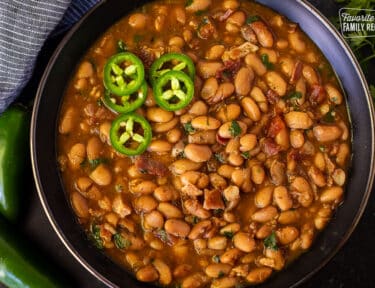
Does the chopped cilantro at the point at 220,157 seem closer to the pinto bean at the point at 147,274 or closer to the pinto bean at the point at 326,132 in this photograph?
the pinto bean at the point at 326,132

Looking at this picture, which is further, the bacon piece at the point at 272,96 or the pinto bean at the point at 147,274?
the bacon piece at the point at 272,96

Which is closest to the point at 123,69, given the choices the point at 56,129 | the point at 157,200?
the point at 56,129

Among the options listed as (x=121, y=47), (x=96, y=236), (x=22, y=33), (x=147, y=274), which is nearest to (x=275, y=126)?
(x=121, y=47)

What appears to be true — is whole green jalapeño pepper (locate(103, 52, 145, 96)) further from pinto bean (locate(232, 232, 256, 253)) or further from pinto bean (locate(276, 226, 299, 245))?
pinto bean (locate(276, 226, 299, 245))

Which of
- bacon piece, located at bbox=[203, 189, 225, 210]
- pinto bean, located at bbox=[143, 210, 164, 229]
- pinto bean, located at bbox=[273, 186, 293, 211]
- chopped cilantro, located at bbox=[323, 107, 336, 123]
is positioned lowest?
pinto bean, located at bbox=[143, 210, 164, 229]

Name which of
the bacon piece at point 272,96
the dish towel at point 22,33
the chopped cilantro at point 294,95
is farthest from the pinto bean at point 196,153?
the dish towel at point 22,33
